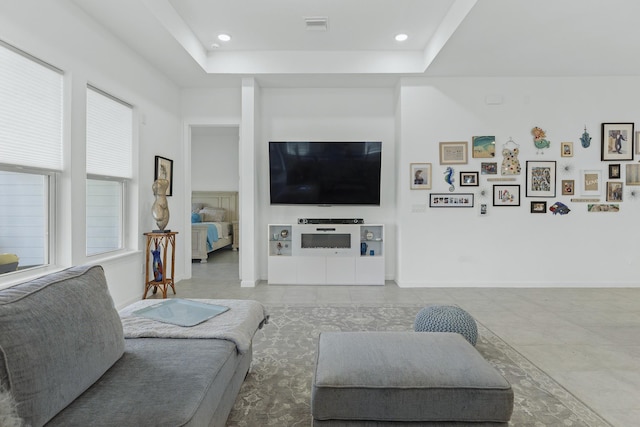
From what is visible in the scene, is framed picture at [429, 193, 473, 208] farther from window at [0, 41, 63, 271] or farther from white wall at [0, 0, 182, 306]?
window at [0, 41, 63, 271]

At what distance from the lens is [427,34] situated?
4047 millimetres

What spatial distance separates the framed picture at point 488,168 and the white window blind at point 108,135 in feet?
14.6

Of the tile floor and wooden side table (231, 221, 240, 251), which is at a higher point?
wooden side table (231, 221, 240, 251)

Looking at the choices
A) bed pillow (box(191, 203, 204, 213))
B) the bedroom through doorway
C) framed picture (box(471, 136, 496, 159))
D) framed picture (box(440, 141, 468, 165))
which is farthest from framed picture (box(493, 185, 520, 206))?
bed pillow (box(191, 203, 204, 213))

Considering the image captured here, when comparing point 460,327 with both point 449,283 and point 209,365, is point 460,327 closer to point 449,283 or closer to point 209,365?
point 209,365

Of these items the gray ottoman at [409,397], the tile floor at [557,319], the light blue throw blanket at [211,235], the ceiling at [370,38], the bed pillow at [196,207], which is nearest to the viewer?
the gray ottoman at [409,397]

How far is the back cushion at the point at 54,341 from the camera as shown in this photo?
97 centimetres

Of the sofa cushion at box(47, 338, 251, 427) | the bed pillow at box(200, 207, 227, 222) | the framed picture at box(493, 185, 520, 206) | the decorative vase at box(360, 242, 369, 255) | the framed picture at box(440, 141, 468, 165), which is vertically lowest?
the sofa cushion at box(47, 338, 251, 427)

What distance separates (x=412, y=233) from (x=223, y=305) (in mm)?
3242

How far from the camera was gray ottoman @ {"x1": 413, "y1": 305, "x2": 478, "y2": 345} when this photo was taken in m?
2.43

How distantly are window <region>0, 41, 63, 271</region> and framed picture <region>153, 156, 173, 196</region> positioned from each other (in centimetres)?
150

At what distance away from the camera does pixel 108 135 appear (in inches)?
141

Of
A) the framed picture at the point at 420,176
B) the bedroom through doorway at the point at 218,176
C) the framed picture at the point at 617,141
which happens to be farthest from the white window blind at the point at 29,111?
the framed picture at the point at 617,141

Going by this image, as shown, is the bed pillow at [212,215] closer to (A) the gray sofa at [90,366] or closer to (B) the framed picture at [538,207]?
(B) the framed picture at [538,207]
